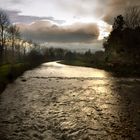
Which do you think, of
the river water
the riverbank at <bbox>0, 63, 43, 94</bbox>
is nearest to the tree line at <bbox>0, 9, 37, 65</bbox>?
the riverbank at <bbox>0, 63, 43, 94</bbox>

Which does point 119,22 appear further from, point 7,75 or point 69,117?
point 69,117

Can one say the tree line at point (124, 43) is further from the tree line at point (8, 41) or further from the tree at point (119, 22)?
the tree line at point (8, 41)

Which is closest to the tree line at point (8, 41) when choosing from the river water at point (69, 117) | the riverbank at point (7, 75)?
the riverbank at point (7, 75)

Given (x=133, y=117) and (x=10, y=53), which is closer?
(x=133, y=117)

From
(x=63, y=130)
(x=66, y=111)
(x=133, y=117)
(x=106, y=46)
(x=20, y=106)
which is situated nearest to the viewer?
(x=63, y=130)

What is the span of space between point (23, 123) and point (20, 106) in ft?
16.5

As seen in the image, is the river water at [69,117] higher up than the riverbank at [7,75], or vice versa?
the riverbank at [7,75]

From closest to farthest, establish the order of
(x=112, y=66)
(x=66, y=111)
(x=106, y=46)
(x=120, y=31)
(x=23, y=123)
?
1. (x=23, y=123)
2. (x=66, y=111)
3. (x=112, y=66)
4. (x=120, y=31)
5. (x=106, y=46)

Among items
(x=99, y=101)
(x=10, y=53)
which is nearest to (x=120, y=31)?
(x=10, y=53)

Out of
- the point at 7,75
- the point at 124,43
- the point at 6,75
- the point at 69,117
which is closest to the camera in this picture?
the point at 69,117

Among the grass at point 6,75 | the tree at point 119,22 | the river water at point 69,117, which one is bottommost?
the river water at point 69,117

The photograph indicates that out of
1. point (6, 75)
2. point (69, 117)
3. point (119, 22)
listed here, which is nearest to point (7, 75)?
point (6, 75)

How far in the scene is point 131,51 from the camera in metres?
75.1

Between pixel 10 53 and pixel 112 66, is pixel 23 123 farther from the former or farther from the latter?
pixel 10 53
